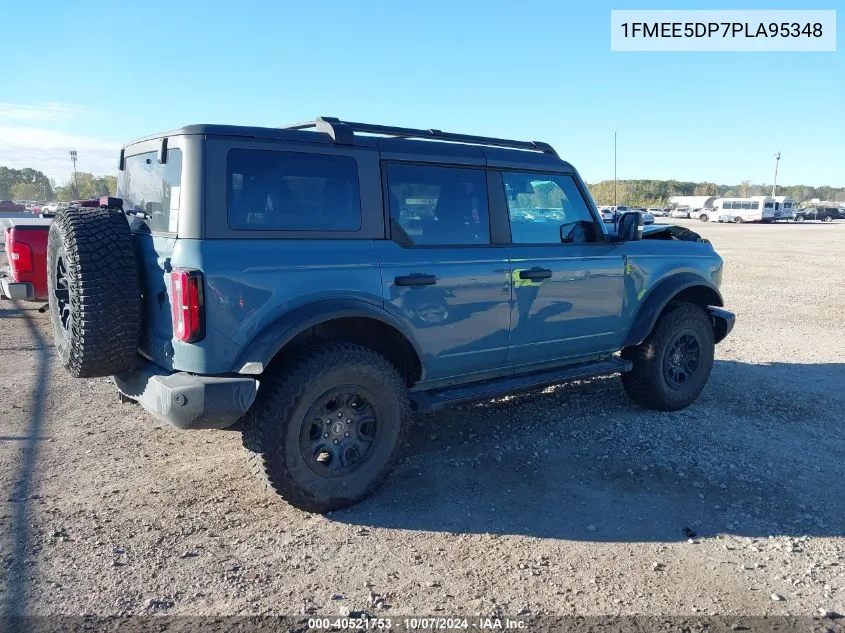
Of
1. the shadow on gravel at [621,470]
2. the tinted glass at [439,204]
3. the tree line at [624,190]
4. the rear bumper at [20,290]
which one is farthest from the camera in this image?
the tree line at [624,190]

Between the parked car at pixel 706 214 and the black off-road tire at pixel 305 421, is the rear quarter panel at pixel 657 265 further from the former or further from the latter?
the parked car at pixel 706 214

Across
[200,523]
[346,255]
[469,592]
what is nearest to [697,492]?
[469,592]

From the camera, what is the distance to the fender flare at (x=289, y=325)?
335 cm

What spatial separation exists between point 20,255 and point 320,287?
5880 millimetres

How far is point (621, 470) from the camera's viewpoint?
4.31 meters

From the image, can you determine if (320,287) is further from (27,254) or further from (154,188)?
(27,254)

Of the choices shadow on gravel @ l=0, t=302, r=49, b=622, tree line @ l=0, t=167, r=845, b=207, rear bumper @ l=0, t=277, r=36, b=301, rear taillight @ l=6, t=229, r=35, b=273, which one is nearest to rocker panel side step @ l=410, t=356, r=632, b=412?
shadow on gravel @ l=0, t=302, r=49, b=622

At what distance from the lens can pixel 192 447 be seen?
4645mm

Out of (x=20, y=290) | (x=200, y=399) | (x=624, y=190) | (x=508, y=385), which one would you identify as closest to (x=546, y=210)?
(x=508, y=385)

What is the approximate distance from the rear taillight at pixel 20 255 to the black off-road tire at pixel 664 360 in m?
6.68

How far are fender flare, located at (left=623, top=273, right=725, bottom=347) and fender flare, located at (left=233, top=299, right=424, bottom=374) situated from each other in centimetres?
243

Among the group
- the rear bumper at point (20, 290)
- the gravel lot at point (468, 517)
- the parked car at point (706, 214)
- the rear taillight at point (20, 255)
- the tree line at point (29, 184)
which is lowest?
the gravel lot at point (468, 517)

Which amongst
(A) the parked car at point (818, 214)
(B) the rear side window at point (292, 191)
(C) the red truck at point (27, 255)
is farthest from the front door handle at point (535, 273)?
(A) the parked car at point (818, 214)

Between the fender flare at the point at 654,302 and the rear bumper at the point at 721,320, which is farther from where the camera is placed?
the rear bumper at the point at 721,320
